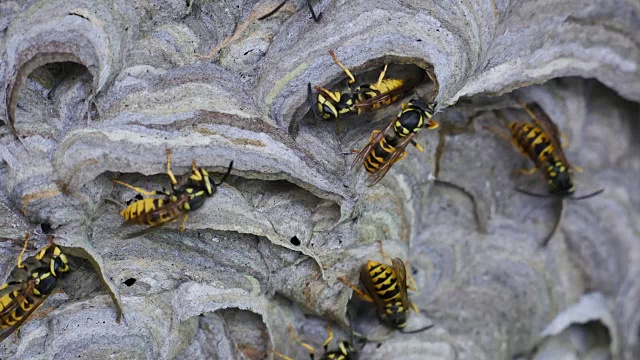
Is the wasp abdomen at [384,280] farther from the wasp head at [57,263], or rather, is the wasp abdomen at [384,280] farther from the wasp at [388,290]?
the wasp head at [57,263]

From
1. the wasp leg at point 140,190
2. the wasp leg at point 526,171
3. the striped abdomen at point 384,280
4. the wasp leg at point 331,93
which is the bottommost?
the wasp leg at point 140,190

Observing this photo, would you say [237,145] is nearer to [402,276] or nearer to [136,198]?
[136,198]

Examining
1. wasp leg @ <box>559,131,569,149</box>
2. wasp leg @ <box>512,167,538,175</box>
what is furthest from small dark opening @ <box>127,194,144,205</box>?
wasp leg @ <box>559,131,569,149</box>

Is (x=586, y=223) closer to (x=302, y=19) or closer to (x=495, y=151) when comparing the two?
(x=495, y=151)

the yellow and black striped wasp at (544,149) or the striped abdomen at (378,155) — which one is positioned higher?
the yellow and black striped wasp at (544,149)

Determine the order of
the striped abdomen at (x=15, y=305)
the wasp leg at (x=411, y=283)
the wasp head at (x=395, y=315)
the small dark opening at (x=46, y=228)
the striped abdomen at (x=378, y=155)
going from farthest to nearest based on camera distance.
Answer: the wasp leg at (x=411, y=283) → the wasp head at (x=395, y=315) → the striped abdomen at (x=378, y=155) → the small dark opening at (x=46, y=228) → the striped abdomen at (x=15, y=305)

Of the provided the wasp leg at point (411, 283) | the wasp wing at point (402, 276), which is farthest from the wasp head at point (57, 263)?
the wasp leg at point (411, 283)
